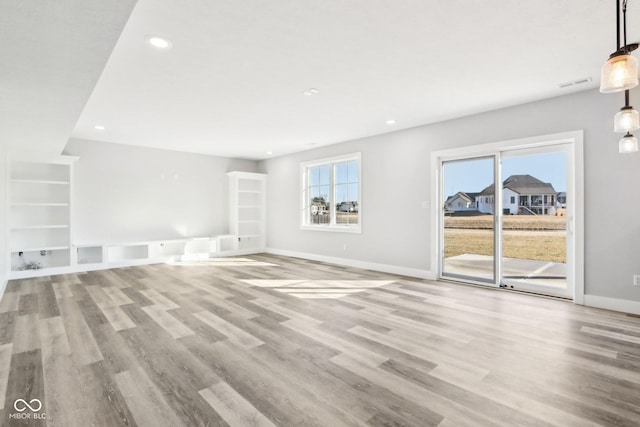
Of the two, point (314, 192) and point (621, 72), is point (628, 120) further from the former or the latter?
point (314, 192)

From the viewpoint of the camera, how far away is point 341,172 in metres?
6.91

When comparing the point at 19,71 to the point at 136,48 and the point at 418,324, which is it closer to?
the point at 136,48

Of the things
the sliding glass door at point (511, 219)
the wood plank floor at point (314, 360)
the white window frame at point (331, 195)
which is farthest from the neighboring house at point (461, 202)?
the white window frame at point (331, 195)

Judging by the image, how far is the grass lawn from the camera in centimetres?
430

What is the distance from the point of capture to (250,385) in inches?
81.9

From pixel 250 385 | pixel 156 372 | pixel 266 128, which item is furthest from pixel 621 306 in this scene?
pixel 266 128

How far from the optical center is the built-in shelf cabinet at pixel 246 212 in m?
8.24

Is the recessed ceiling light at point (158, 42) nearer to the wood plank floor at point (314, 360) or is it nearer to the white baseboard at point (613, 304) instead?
the wood plank floor at point (314, 360)

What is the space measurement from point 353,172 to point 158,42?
4.54m

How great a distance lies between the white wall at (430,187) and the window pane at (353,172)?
10.7 inches

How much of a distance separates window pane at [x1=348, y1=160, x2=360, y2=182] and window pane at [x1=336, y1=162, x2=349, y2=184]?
4.7 inches

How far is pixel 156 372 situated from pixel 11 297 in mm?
3585

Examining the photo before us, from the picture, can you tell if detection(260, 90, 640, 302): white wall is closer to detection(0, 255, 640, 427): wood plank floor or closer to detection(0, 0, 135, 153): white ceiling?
detection(0, 255, 640, 427): wood plank floor

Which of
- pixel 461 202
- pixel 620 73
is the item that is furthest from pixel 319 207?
pixel 620 73
